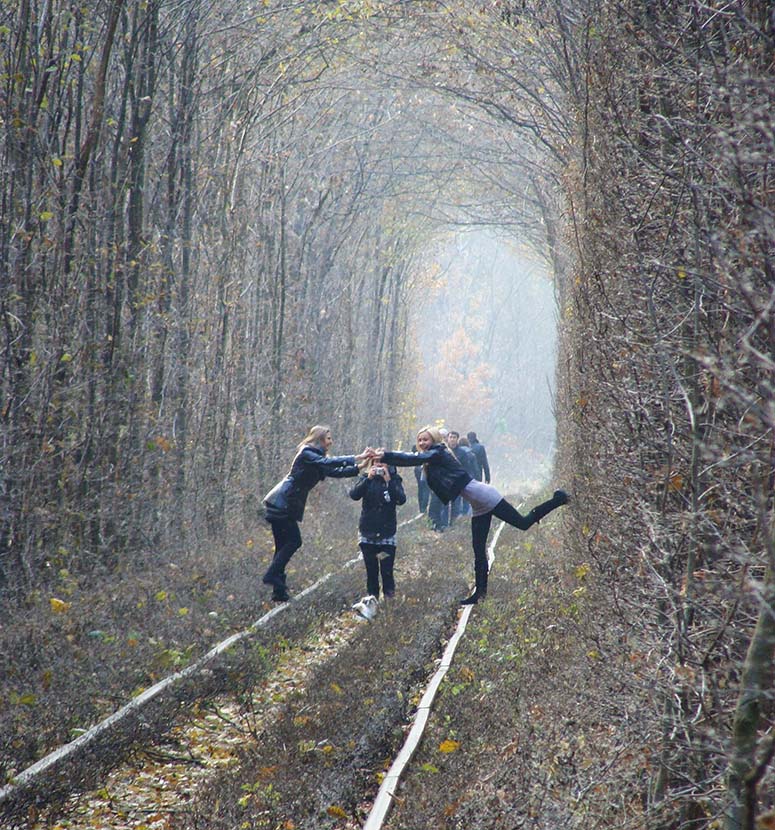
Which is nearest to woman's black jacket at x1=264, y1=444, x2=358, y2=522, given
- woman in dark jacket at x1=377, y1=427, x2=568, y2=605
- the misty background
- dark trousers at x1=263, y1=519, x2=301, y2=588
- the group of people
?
the group of people

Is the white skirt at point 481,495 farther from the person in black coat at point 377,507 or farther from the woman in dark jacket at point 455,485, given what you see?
the person in black coat at point 377,507

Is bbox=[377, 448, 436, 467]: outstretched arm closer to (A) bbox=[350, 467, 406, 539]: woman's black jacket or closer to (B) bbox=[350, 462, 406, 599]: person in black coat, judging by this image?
(B) bbox=[350, 462, 406, 599]: person in black coat

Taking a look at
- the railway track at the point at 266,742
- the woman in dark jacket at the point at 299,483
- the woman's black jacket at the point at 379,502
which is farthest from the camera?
the woman's black jacket at the point at 379,502

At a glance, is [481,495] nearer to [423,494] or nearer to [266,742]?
[266,742]

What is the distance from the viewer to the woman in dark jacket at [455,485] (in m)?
11.3

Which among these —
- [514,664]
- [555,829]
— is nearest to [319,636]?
[514,664]

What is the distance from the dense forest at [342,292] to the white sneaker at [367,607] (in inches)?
→ 98.5

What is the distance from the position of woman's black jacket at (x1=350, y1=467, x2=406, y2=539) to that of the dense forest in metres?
2.16

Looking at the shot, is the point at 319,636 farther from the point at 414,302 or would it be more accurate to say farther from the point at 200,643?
the point at 414,302

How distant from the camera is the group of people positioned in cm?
1141

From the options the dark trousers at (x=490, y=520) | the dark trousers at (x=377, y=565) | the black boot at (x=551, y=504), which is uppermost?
the black boot at (x=551, y=504)

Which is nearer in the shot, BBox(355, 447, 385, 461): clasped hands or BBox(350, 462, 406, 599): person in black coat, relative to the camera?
BBox(355, 447, 385, 461): clasped hands

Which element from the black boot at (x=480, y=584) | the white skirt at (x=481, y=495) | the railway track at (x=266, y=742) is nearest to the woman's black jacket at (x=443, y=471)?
the white skirt at (x=481, y=495)

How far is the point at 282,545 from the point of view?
12180 millimetres
